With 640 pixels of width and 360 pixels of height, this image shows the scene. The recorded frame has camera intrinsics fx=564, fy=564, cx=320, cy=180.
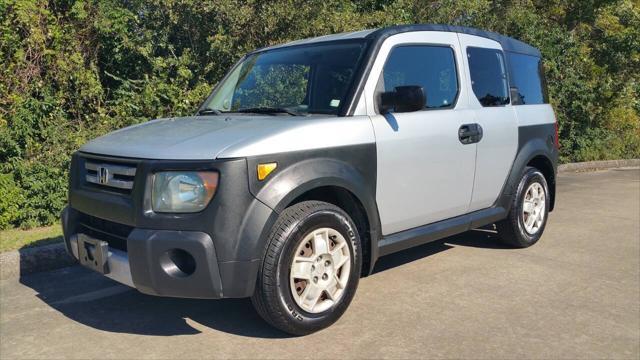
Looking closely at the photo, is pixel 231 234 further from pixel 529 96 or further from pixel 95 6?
pixel 95 6

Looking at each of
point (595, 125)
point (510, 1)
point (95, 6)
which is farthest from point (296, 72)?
point (595, 125)

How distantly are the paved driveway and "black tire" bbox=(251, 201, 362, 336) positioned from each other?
125 mm

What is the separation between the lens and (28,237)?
5422 millimetres

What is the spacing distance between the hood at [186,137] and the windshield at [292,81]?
0.92 ft

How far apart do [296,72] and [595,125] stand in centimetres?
1063

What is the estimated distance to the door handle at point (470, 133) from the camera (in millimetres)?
4301

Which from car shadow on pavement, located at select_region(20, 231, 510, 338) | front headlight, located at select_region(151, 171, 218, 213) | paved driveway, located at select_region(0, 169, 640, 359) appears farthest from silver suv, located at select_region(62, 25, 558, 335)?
car shadow on pavement, located at select_region(20, 231, 510, 338)

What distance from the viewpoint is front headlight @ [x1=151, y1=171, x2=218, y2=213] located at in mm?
2975

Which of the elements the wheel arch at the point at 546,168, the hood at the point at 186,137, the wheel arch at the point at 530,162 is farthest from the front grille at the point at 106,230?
the wheel arch at the point at 546,168

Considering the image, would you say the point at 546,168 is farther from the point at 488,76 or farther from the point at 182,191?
the point at 182,191

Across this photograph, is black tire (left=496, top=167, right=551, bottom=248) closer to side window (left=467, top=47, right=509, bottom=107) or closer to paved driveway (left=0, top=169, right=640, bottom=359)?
paved driveway (left=0, top=169, right=640, bottom=359)

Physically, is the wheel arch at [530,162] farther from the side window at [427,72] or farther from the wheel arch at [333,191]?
the wheel arch at [333,191]

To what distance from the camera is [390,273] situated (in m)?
4.59

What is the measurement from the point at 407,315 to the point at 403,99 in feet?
4.63
